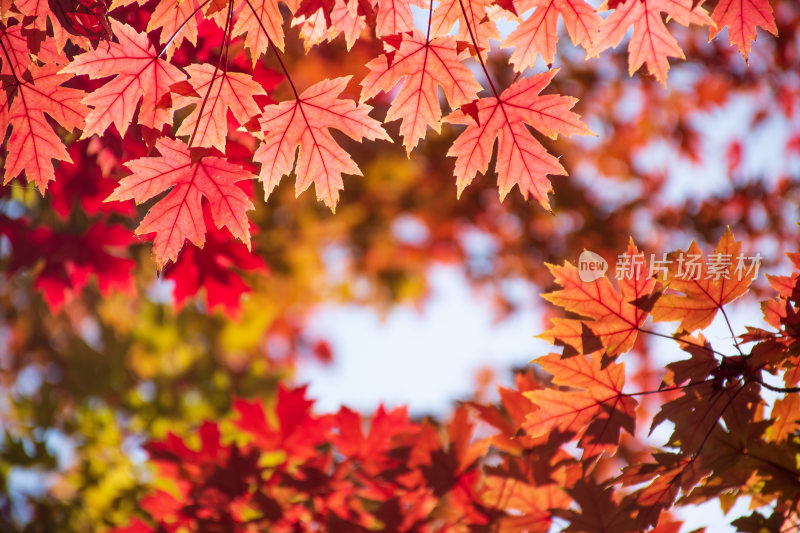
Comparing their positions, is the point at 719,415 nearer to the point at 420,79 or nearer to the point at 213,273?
the point at 420,79

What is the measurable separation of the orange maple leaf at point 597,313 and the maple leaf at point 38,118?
4.48 feet

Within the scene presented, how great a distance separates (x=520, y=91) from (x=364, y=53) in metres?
4.31

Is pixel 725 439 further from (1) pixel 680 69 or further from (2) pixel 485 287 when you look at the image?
(2) pixel 485 287

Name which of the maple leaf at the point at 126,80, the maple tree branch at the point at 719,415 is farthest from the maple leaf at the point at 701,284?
the maple leaf at the point at 126,80

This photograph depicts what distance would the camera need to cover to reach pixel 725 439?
147 centimetres

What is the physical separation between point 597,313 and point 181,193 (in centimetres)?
114

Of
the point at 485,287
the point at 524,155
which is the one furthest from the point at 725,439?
the point at 485,287

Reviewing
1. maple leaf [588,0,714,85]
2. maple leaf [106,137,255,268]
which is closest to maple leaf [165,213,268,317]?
maple leaf [106,137,255,268]

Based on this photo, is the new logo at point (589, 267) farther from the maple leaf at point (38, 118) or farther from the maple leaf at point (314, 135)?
the maple leaf at point (38, 118)

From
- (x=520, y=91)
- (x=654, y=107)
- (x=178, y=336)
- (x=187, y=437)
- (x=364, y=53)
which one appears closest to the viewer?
(x=520, y=91)

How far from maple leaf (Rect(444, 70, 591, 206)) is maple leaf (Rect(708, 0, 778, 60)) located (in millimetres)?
483

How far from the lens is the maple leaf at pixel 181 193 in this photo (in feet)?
4.96

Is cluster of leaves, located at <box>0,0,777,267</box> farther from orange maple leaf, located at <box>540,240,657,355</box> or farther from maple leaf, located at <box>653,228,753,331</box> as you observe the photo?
maple leaf, located at <box>653,228,753,331</box>

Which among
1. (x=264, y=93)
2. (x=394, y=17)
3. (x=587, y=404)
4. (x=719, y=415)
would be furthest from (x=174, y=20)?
(x=719, y=415)
